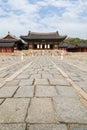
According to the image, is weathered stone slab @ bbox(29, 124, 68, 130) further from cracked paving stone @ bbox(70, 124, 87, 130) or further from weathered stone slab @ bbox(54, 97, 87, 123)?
weathered stone slab @ bbox(54, 97, 87, 123)

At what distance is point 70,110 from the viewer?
11.3 ft

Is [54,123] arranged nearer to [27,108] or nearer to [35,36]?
[27,108]

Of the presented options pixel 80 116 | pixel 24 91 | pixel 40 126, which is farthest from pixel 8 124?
pixel 24 91

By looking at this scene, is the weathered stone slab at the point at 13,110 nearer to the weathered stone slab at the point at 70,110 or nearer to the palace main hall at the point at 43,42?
the weathered stone slab at the point at 70,110

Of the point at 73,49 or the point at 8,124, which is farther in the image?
the point at 73,49

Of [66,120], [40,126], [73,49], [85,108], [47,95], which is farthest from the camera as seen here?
[73,49]

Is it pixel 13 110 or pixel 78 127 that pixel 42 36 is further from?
pixel 78 127

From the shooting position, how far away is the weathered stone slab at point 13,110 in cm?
302

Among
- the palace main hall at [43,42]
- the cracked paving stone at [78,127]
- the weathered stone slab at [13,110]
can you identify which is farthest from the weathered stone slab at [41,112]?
the palace main hall at [43,42]

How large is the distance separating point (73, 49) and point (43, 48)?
11740 millimetres

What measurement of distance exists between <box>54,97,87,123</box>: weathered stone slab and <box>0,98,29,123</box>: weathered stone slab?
0.54 metres

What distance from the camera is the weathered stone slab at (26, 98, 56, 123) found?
2982mm

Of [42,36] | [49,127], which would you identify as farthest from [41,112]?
[42,36]

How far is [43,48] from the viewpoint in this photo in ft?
198
